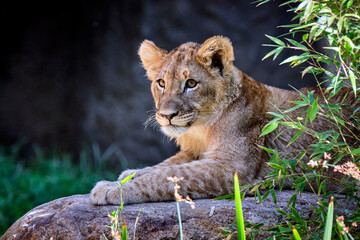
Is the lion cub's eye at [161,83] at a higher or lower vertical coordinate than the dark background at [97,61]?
lower

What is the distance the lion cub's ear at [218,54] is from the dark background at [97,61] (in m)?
2.80

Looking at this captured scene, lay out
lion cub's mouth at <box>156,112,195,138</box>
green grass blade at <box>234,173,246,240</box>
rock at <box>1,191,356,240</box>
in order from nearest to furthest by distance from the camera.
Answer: green grass blade at <box>234,173,246,240</box>
rock at <box>1,191,356,240</box>
lion cub's mouth at <box>156,112,195,138</box>

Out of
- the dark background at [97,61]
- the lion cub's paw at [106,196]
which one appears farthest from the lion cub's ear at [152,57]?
the dark background at [97,61]

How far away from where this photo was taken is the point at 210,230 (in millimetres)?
2996

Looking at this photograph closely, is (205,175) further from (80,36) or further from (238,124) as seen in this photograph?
(80,36)

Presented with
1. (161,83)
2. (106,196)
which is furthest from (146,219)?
(161,83)

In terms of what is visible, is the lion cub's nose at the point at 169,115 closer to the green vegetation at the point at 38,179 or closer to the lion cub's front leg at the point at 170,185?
the lion cub's front leg at the point at 170,185

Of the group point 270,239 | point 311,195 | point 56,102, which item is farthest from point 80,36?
point 270,239

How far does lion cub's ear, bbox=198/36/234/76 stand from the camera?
12.3 ft

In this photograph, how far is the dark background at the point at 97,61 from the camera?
6.67 meters

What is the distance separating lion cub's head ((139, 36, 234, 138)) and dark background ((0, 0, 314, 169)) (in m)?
2.83

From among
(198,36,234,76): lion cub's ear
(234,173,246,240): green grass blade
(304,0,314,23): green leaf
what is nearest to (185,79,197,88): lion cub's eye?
(198,36,234,76): lion cub's ear

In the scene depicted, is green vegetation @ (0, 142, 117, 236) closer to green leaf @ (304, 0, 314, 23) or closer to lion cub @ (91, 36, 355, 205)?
lion cub @ (91, 36, 355, 205)

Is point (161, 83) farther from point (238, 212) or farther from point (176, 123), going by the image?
point (238, 212)
